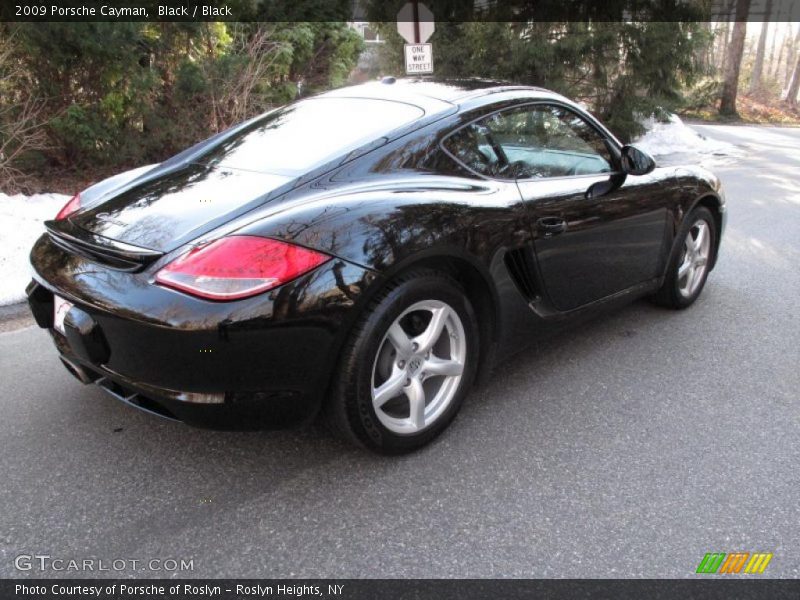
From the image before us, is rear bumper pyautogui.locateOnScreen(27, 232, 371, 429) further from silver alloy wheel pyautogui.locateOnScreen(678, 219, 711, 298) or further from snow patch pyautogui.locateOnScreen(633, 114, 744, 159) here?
snow patch pyautogui.locateOnScreen(633, 114, 744, 159)

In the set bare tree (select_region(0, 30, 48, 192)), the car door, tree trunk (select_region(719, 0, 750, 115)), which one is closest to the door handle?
the car door

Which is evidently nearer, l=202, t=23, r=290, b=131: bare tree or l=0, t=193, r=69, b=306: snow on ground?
Answer: l=0, t=193, r=69, b=306: snow on ground

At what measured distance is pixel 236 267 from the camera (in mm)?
2125

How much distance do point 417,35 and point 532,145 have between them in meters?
6.71

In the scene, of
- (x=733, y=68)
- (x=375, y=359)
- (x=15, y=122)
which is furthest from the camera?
(x=733, y=68)

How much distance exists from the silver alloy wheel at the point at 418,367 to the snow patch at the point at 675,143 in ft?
40.6

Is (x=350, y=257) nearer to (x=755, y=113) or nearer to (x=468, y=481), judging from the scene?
(x=468, y=481)

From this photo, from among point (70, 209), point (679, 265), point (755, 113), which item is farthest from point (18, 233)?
point (755, 113)

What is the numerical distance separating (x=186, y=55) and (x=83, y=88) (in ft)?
5.20

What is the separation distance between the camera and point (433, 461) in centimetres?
265

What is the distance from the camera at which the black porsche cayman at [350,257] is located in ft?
7.07

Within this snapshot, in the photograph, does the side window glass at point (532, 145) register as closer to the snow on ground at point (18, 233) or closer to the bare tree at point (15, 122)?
the snow on ground at point (18, 233)

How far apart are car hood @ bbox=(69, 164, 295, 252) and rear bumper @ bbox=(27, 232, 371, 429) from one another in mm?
178

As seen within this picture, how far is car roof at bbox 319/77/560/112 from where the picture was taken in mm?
3059
